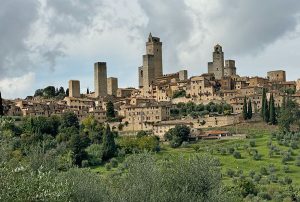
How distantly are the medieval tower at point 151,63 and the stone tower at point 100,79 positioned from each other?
5.22 meters

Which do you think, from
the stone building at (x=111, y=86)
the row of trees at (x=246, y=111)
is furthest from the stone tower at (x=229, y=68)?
the row of trees at (x=246, y=111)

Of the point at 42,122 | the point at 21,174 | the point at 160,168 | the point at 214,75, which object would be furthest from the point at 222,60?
the point at 21,174

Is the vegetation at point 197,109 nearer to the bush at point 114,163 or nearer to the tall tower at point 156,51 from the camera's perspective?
the tall tower at point 156,51

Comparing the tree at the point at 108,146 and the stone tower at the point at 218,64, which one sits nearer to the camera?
the tree at the point at 108,146

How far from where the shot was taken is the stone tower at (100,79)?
85.8 m

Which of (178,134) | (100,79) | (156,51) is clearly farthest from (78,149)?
(156,51)

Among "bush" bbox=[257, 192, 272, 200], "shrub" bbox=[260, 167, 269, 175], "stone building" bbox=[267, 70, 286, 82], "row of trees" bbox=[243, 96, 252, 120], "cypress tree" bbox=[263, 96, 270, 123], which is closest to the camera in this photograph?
"bush" bbox=[257, 192, 272, 200]

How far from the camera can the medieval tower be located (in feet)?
281

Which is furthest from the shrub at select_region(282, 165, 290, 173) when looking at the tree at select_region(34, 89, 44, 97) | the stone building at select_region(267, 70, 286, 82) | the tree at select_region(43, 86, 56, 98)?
the tree at select_region(34, 89, 44, 97)

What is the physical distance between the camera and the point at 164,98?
79.3m

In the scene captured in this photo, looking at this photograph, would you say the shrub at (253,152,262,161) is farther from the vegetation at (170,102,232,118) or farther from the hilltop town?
the vegetation at (170,102,232,118)

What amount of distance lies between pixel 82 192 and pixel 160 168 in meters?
3.01

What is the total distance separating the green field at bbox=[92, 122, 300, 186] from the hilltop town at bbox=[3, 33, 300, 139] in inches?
147

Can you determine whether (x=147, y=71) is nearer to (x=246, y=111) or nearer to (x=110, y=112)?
(x=110, y=112)
